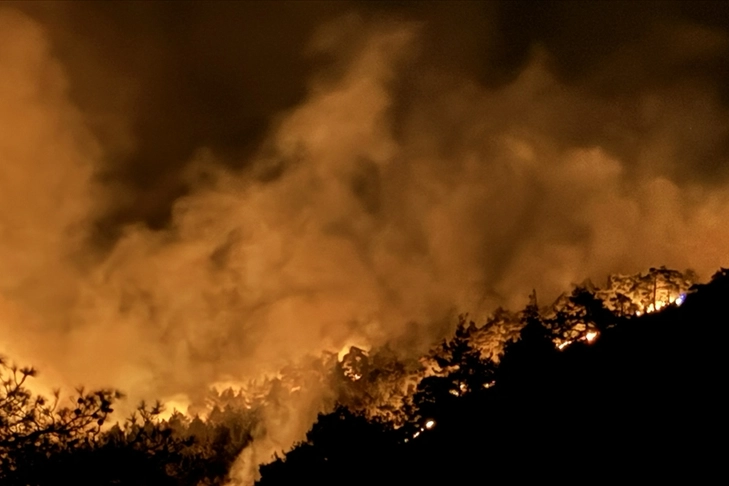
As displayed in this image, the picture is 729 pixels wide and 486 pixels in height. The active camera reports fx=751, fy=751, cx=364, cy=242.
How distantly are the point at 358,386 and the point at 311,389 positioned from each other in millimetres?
5274

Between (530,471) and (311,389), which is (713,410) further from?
(311,389)

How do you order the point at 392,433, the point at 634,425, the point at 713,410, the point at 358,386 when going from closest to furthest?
the point at 713,410 → the point at 634,425 → the point at 392,433 → the point at 358,386

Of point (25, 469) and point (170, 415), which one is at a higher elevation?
point (170, 415)

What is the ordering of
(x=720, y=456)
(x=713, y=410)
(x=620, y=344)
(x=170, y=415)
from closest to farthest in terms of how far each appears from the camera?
(x=720, y=456), (x=713, y=410), (x=620, y=344), (x=170, y=415)

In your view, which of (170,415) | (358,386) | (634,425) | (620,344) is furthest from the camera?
(170,415)

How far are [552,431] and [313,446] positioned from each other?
825cm

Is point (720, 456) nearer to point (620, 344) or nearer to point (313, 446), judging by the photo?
point (620, 344)

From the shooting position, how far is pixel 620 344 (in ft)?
48.9

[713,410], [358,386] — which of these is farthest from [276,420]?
[713,410]

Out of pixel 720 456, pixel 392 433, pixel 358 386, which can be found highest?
pixel 358 386

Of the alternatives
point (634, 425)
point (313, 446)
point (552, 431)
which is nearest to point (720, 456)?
point (634, 425)

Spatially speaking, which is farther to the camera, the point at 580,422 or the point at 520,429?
the point at 520,429

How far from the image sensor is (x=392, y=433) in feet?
63.1

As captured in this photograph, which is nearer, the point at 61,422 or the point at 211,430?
the point at 61,422
